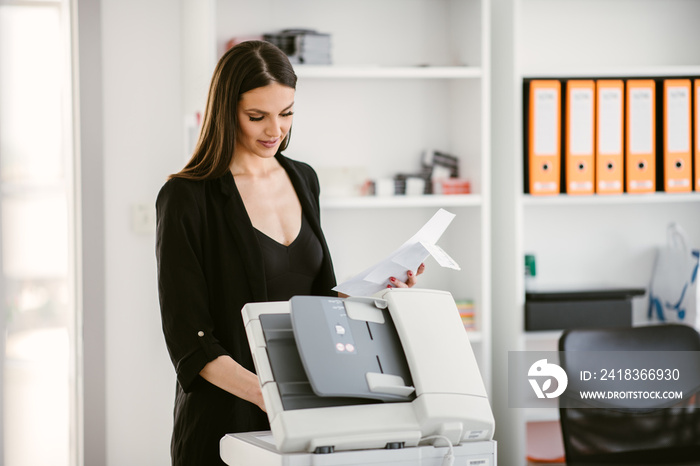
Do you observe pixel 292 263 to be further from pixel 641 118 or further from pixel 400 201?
pixel 641 118

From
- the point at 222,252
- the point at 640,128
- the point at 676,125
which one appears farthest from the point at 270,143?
the point at 676,125

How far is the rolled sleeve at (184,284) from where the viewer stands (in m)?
1.43

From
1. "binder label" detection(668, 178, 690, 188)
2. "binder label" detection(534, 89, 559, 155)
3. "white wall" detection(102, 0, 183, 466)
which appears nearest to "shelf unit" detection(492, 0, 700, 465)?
"binder label" detection(668, 178, 690, 188)

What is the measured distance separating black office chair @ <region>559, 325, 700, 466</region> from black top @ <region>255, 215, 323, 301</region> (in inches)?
29.7

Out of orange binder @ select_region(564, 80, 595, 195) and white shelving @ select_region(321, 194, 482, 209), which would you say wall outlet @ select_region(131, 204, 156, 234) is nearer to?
white shelving @ select_region(321, 194, 482, 209)

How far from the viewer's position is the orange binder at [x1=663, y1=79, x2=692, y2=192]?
2.62 m

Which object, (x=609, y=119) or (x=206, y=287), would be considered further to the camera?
(x=609, y=119)

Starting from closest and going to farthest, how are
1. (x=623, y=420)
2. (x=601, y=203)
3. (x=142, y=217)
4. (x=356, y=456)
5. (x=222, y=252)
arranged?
(x=356, y=456)
(x=222, y=252)
(x=623, y=420)
(x=142, y=217)
(x=601, y=203)

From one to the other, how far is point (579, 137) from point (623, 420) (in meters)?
1.04

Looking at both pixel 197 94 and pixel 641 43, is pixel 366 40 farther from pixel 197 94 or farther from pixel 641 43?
pixel 641 43

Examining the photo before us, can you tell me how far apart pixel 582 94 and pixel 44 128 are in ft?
6.04

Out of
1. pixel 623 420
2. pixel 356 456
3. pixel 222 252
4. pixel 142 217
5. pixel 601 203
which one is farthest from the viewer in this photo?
pixel 601 203

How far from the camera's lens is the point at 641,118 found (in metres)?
2.61

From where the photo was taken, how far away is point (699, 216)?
3035mm
